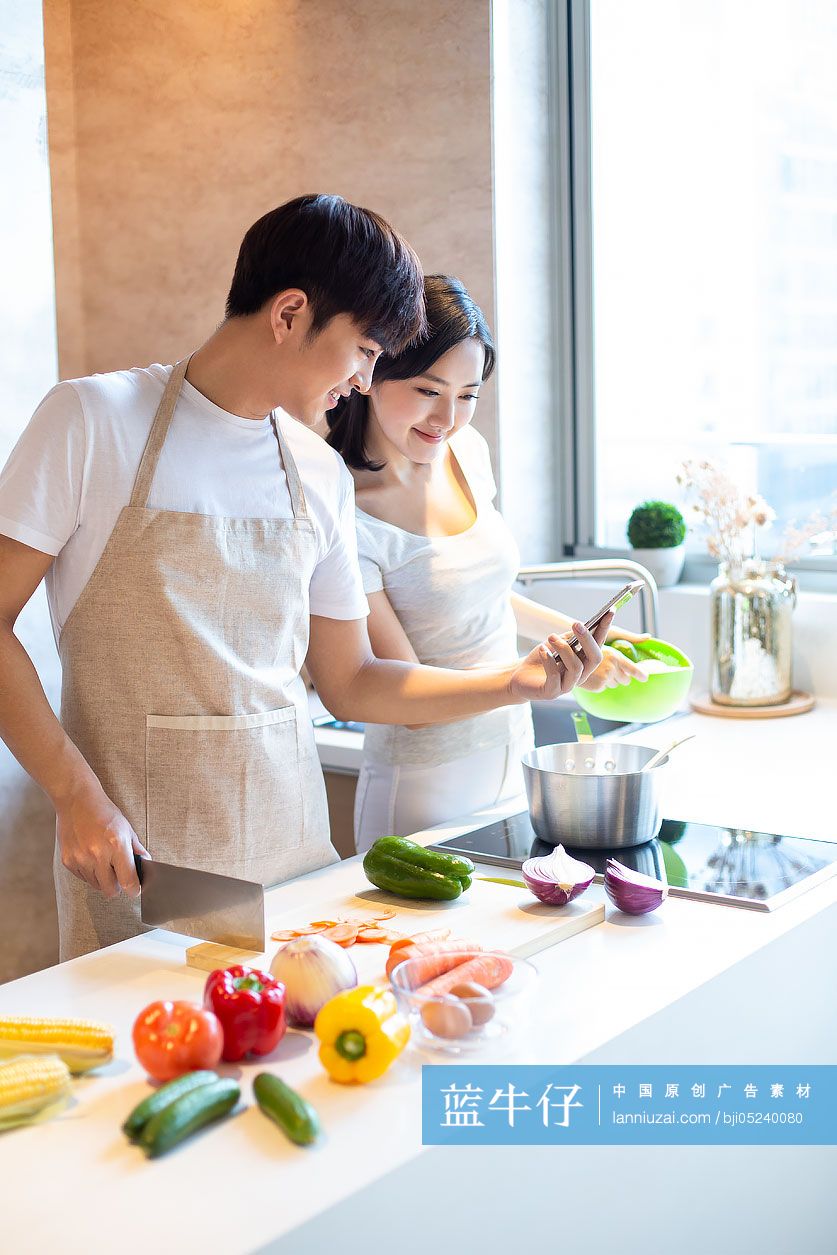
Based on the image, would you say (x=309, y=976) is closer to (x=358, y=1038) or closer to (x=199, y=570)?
(x=358, y=1038)

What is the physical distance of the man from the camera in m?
1.47

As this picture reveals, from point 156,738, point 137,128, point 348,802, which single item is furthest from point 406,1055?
point 137,128

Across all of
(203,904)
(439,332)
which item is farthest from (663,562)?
(203,904)

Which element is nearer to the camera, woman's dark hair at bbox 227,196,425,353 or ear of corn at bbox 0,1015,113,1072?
ear of corn at bbox 0,1015,113,1072

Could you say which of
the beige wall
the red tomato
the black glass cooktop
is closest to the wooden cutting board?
the black glass cooktop

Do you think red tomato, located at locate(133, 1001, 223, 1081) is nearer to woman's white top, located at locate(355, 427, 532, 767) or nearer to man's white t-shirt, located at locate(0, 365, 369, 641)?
man's white t-shirt, located at locate(0, 365, 369, 641)

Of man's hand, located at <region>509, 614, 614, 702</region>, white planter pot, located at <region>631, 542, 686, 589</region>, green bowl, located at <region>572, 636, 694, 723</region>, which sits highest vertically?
white planter pot, located at <region>631, 542, 686, 589</region>

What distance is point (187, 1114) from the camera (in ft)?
3.16

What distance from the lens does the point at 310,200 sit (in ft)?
4.93

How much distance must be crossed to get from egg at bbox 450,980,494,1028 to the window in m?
1.97

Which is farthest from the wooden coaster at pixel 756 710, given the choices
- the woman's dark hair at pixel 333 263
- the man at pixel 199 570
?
the woman's dark hair at pixel 333 263

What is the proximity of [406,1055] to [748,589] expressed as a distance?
1673 millimetres

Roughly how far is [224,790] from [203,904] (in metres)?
0.29

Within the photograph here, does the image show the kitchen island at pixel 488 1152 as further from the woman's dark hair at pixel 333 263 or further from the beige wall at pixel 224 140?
the beige wall at pixel 224 140
